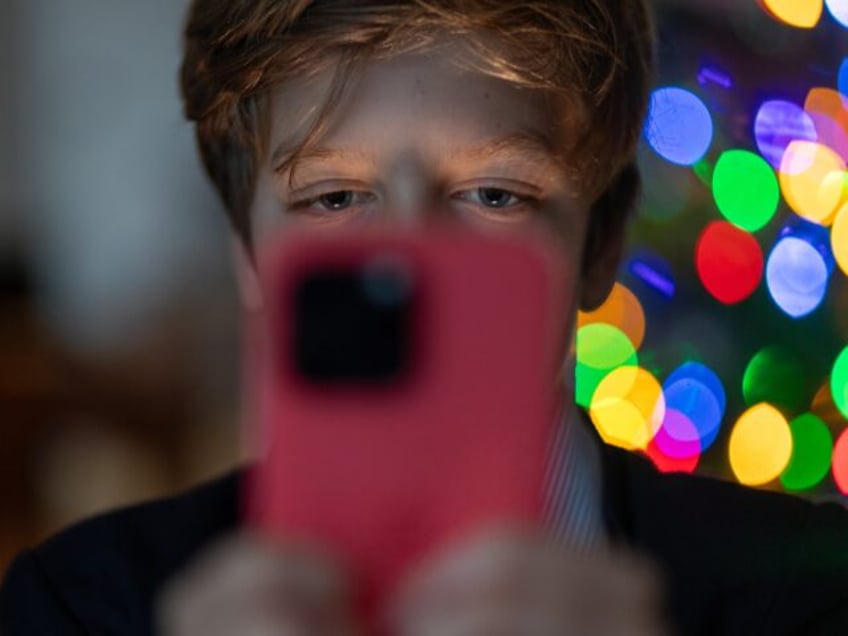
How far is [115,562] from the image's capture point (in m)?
0.56

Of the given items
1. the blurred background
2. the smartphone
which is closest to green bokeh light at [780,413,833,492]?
the blurred background

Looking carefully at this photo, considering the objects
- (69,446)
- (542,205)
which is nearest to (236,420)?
(69,446)

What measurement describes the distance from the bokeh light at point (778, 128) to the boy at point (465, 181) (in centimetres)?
30

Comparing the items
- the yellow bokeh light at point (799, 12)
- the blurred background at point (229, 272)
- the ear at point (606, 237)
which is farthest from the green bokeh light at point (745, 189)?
the ear at point (606, 237)

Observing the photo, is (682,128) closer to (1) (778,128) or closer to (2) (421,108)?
(1) (778,128)

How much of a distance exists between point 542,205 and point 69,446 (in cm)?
131

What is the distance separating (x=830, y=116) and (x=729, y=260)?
0.11 meters

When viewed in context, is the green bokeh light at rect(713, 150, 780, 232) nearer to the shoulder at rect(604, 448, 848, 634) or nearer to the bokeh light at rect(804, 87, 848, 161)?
the bokeh light at rect(804, 87, 848, 161)

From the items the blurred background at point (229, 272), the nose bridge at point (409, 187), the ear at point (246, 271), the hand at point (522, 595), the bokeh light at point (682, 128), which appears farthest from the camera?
the blurred background at point (229, 272)

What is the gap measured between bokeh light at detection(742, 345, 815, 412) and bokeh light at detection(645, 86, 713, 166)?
139mm

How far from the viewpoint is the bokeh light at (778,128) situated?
2.91ft

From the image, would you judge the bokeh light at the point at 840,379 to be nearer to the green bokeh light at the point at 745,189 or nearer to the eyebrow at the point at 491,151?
the green bokeh light at the point at 745,189

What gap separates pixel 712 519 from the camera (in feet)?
1.81

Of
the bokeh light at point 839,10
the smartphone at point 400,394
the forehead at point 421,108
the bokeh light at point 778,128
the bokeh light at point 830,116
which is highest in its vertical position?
the smartphone at point 400,394
